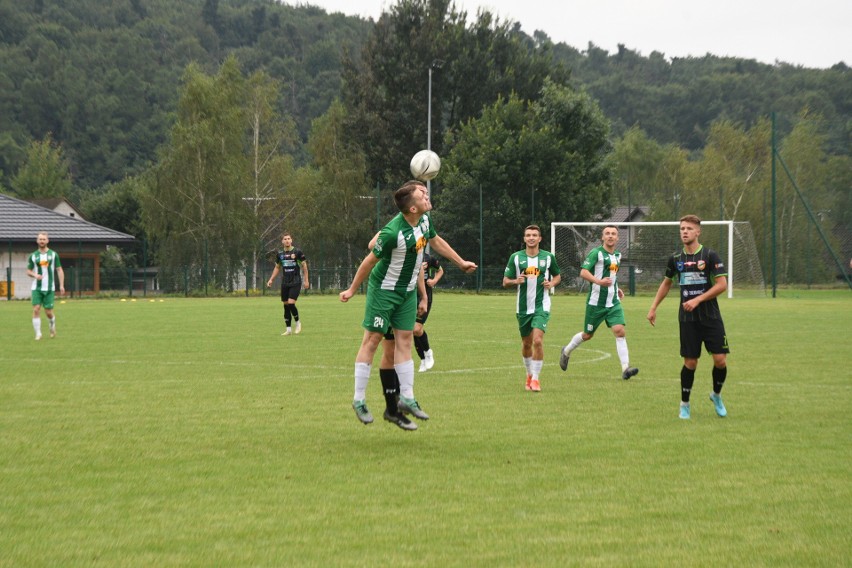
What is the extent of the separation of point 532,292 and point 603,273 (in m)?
2.09

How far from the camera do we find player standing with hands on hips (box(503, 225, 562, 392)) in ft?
45.2

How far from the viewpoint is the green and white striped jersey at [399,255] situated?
944 centimetres

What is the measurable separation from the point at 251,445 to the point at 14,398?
4.55 meters

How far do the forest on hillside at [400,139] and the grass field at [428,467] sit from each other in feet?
A: 111

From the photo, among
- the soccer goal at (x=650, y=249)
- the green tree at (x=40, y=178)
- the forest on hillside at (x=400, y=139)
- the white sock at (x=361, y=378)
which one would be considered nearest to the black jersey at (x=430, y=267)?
the white sock at (x=361, y=378)

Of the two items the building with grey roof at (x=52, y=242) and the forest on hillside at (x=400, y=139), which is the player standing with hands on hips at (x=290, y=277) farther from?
the building with grey roof at (x=52, y=242)

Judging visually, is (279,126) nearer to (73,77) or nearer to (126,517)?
(73,77)

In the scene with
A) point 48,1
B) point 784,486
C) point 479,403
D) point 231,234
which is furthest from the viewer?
point 48,1

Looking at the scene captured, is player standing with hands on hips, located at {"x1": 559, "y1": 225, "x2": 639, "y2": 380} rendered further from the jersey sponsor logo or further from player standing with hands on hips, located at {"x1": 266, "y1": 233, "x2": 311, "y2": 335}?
player standing with hands on hips, located at {"x1": 266, "y1": 233, "x2": 311, "y2": 335}

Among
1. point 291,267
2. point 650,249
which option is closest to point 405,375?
point 291,267

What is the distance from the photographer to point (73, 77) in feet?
392

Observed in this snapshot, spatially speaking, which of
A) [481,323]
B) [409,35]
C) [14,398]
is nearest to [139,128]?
[409,35]

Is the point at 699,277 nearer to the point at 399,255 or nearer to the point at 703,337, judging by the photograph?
the point at 703,337

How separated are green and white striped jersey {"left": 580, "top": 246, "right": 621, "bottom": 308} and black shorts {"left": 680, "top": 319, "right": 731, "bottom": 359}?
15.2 ft
